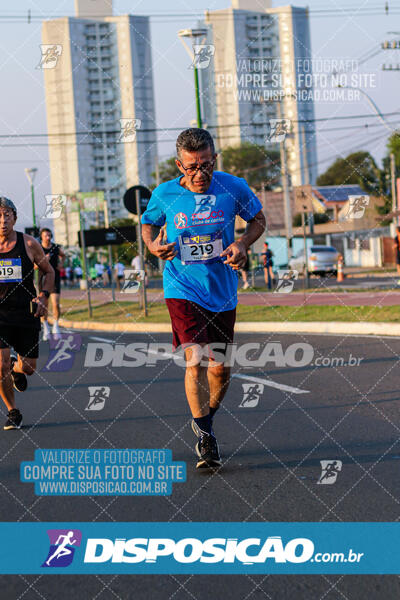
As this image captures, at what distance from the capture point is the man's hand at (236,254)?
5.08 metres

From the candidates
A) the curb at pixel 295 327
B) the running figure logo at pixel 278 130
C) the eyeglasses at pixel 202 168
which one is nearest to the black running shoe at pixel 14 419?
the eyeglasses at pixel 202 168

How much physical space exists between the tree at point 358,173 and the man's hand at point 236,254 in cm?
5036

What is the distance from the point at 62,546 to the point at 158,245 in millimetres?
1970

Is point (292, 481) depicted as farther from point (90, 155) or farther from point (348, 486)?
point (90, 155)

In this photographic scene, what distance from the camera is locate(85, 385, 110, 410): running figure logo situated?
796cm

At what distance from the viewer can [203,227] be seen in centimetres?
535

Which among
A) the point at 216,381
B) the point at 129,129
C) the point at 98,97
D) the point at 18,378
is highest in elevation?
the point at 98,97

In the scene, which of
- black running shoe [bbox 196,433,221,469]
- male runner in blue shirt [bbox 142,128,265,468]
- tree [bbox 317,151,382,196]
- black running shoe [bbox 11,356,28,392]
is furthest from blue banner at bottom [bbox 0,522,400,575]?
tree [bbox 317,151,382,196]

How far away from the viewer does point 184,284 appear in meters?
5.39

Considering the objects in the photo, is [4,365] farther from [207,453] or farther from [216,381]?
[207,453]

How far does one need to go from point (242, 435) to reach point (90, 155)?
137 metres

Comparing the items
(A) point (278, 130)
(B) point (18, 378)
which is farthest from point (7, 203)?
(A) point (278, 130)

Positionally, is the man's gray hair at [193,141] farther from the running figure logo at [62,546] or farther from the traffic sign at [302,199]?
the traffic sign at [302,199]

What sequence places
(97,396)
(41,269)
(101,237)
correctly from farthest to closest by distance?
(101,237) < (97,396) < (41,269)
